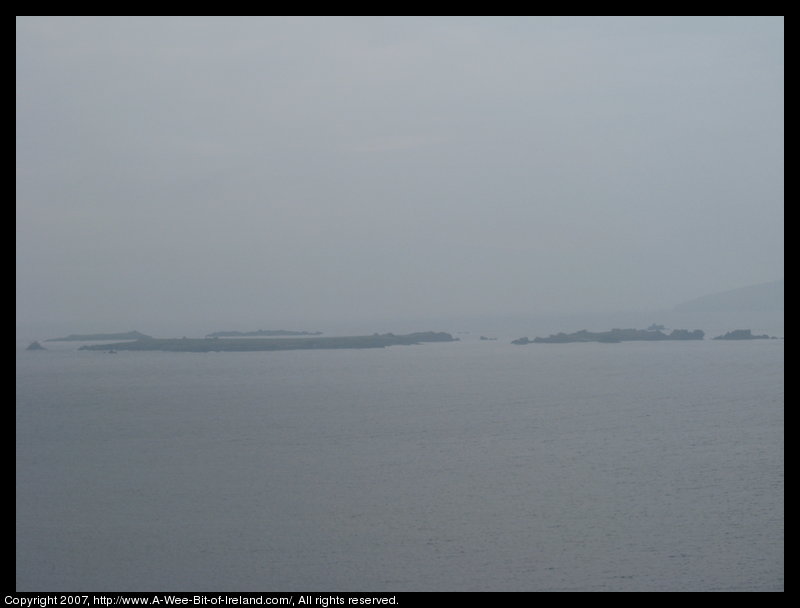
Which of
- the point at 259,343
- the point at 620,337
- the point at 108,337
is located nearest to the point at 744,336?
the point at 620,337

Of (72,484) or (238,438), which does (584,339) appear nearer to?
(238,438)

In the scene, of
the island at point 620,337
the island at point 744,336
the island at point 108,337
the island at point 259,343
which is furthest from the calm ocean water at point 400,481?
the island at point 108,337

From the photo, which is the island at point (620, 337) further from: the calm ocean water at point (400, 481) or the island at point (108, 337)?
the island at point (108, 337)

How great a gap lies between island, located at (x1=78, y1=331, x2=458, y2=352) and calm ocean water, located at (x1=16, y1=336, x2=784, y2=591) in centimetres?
→ 823

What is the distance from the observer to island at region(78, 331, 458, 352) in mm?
33938

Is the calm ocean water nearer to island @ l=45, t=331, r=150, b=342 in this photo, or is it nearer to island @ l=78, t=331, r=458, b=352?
island @ l=78, t=331, r=458, b=352

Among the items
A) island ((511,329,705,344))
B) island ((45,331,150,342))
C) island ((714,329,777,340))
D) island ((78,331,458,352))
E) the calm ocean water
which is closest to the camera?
the calm ocean water

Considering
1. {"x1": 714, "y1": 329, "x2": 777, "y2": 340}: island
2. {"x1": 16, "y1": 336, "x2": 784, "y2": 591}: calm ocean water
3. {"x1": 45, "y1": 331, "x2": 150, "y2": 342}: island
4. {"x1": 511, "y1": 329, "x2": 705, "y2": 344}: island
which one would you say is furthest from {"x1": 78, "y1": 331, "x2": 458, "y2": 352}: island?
{"x1": 714, "y1": 329, "x2": 777, "y2": 340}: island

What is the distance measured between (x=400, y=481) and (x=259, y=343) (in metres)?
24.9

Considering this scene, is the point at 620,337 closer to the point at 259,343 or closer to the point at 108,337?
the point at 259,343

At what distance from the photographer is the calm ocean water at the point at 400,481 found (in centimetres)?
888

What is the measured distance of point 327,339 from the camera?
124 feet

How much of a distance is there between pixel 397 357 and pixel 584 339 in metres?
12.1

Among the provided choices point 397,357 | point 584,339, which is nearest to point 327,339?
point 397,357
